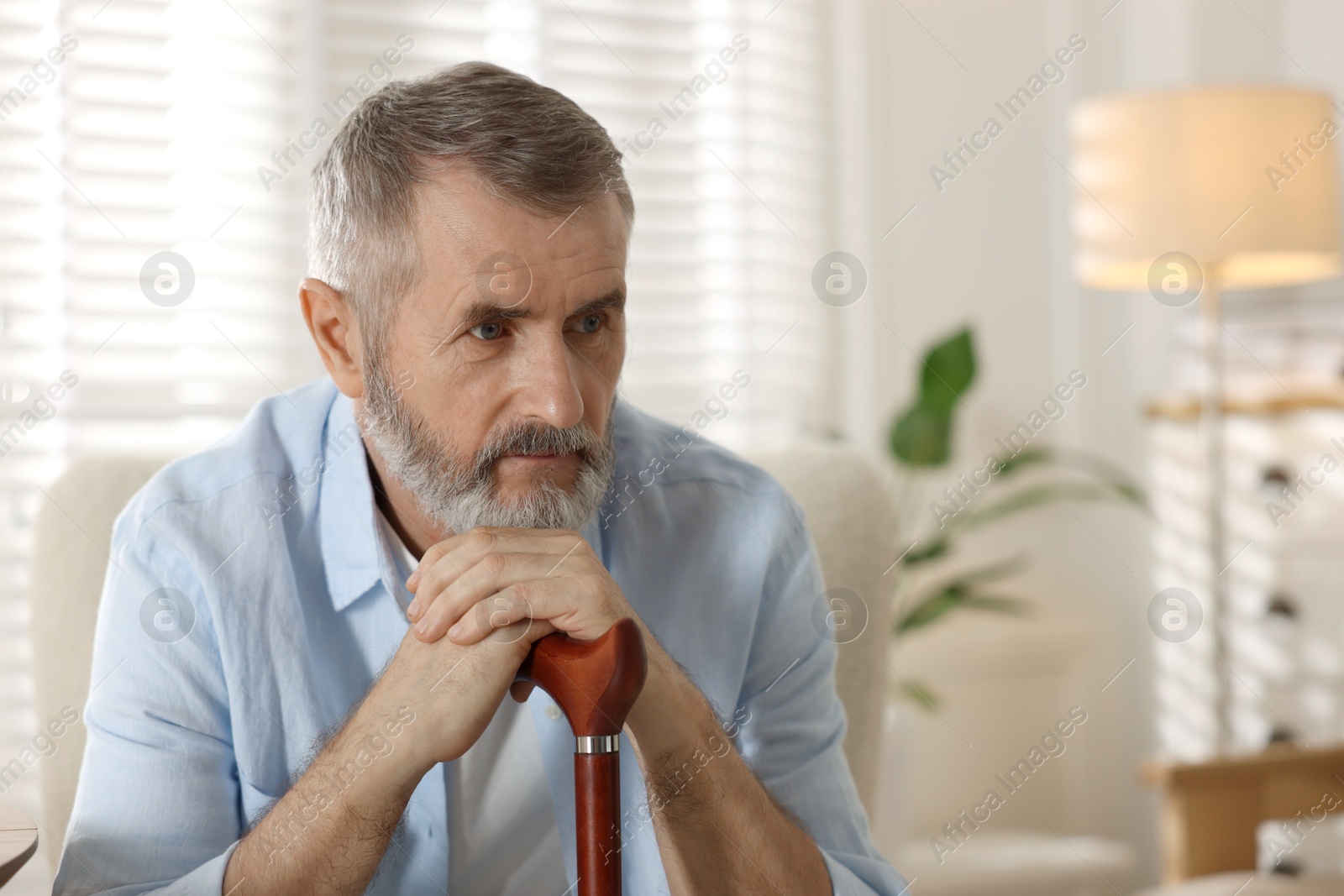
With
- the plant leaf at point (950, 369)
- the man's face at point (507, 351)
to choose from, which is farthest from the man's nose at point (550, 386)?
the plant leaf at point (950, 369)

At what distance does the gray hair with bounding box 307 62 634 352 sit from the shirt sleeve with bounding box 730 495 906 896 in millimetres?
421

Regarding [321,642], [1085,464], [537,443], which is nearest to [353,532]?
[321,642]

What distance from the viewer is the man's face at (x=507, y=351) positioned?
107 centimetres

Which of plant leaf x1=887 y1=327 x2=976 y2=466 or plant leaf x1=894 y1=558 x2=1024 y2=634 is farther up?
plant leaf x1=887 y1=327 x2=976 y2=466

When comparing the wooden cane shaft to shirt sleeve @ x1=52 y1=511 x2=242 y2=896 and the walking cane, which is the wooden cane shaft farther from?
shirt sleeve @ x1=52 y1=511 x2=242 y2=896

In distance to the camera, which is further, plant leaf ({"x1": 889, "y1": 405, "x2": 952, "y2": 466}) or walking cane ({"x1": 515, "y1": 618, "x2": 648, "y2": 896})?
plant leaf ({"x1": 889, "y1": 405, "x2": 952, "y2": 466})

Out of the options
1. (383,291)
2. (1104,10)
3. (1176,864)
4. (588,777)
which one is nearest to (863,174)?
(1104,10)

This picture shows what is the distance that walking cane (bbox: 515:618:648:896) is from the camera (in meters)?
0.79

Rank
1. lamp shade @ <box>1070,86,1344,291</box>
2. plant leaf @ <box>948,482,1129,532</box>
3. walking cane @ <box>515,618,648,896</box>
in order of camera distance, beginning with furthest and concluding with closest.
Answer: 1. plant leaf @ <box>948,482,1129,532</box>
2. lamp shade @ <box>1070,86,1344,291</box>
3. walking cane @ <box>515,618,648,896</box>

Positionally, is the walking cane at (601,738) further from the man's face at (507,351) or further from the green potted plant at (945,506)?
the green potted plant at (945,506)

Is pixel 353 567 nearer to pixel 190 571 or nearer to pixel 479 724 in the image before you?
pixel 190 571

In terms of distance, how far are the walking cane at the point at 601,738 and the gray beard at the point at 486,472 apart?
0.92ft

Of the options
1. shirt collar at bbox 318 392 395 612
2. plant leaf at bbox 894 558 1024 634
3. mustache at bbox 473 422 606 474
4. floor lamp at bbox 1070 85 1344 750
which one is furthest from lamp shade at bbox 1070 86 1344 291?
shirt collar at bbox 318 392 395 612

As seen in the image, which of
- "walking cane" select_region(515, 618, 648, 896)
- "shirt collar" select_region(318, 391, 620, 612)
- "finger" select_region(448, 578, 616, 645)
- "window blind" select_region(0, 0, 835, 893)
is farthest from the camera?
"window blind" select_region(0, 0, 835, 893)
